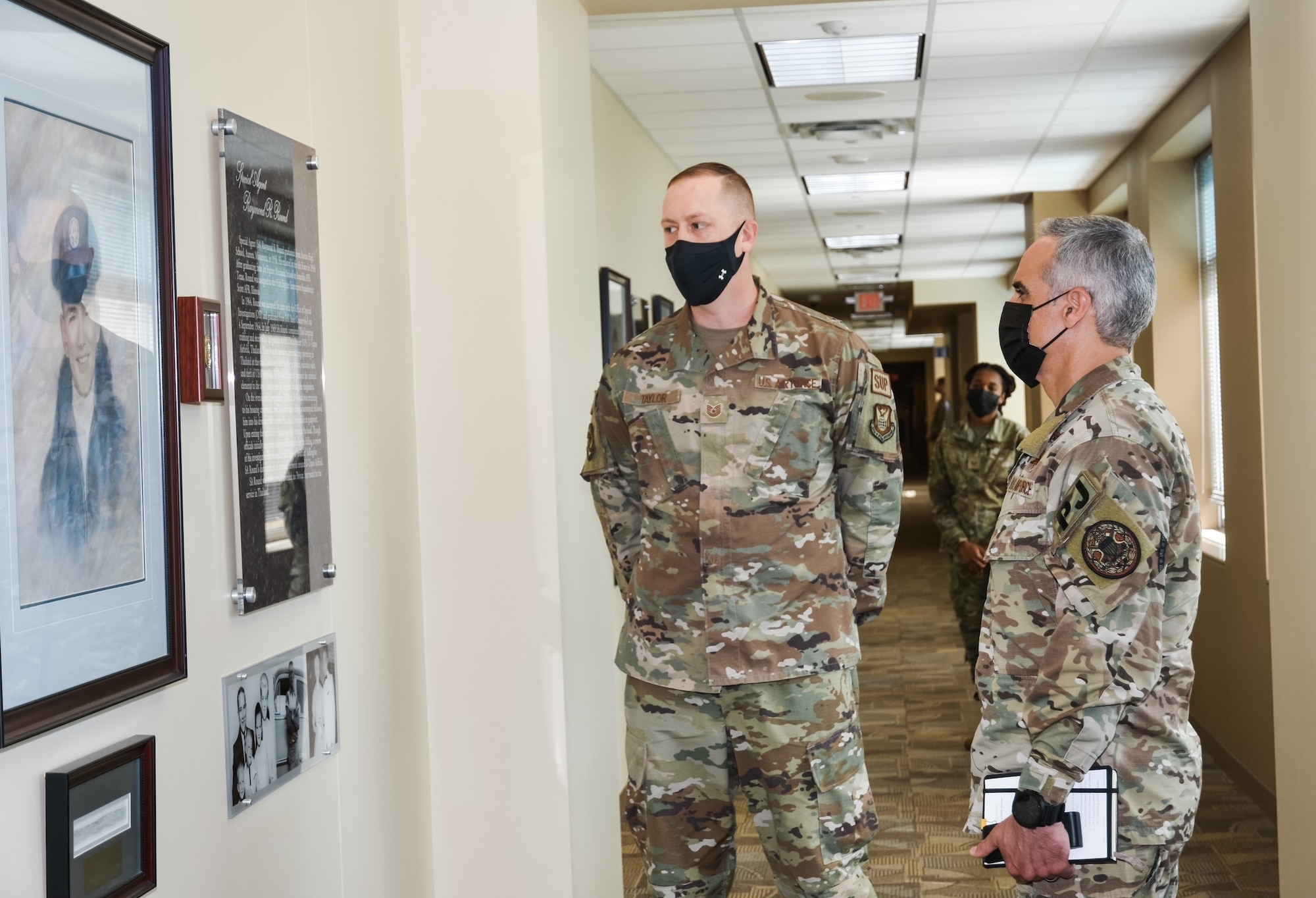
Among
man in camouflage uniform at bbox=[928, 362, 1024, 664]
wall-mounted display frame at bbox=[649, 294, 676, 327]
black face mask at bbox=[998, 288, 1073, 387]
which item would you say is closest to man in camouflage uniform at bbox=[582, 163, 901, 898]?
black face mask at bbox=[998, 288, 1073, 387]

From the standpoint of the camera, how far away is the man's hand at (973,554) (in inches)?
185

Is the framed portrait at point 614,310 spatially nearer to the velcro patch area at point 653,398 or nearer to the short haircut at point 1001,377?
the short haircut at point 1001,377

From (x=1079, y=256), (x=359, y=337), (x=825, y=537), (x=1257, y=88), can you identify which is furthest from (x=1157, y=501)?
(x=1257, y=88)

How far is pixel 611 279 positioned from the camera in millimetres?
4664

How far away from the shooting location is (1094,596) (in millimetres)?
1455

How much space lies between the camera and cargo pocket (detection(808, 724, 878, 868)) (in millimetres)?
2084

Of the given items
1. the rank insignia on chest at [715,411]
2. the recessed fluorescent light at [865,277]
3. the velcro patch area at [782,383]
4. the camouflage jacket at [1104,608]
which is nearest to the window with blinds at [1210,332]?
the velcro patch area at [782,383]

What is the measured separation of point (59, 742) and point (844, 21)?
3.64m

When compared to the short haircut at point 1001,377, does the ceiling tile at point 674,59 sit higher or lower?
higher

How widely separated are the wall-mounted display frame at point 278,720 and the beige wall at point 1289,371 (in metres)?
2.09

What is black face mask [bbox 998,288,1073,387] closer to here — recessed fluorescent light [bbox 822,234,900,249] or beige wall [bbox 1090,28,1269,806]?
beige wall [bbox 1090,28,1269,806]

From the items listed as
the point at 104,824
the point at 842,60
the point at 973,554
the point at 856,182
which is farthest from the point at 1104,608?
the point at 856,182

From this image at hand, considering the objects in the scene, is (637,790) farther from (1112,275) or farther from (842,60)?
(842,60)

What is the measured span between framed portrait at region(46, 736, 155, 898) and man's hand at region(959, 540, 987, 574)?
3.73 meters
